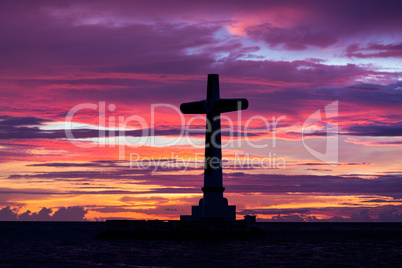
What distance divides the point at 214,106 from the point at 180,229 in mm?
13771

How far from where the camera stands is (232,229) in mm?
62000

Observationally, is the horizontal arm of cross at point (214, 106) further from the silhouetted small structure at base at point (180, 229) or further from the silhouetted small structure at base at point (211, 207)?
the silhouetted small structure at base at point (180, 229)

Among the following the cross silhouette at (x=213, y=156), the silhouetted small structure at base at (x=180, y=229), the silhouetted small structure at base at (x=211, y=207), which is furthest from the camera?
the cross silhouette at (x=213, y=156)

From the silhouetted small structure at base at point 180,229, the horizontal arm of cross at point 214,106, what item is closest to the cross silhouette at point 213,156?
the horizontal arm of cross at point 214,106

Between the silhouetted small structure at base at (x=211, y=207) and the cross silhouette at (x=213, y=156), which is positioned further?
the cross silhouette at (x=213, y=156)

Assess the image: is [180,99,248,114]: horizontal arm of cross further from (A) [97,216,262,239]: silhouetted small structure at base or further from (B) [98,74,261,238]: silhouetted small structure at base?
(A) [97,216,262,239]: silhouetted small structure at base

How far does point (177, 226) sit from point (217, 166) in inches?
308

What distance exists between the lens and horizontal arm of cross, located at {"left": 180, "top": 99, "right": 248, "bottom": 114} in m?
60.3

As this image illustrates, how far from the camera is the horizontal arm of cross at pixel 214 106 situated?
60281 mm

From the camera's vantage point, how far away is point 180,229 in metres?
61.4

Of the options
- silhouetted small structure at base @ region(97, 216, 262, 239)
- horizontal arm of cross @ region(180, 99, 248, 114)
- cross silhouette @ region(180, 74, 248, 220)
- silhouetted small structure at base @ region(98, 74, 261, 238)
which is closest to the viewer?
horizontal arm of cross @ region(180, 99, 248, 114)

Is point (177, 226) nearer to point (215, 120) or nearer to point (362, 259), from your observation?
point (215, 120)

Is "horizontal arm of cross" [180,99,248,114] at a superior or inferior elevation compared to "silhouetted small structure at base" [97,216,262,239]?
superior

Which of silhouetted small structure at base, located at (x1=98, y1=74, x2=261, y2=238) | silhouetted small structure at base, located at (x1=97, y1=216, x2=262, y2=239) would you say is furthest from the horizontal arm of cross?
silhouetted small structure at base, located at (x1=97, y1=216, x2=262, y2=239)
